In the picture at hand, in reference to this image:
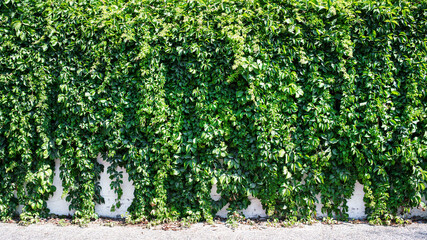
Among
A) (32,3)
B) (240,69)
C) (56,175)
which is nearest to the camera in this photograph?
(240,69)

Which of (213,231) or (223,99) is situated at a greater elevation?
(223,99)

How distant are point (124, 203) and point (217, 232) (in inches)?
53.4

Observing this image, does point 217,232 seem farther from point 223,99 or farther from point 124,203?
point 223,99

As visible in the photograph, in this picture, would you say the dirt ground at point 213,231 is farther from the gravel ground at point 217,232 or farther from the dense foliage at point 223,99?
the dense foliage at point 223,99

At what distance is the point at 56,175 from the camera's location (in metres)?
3.98

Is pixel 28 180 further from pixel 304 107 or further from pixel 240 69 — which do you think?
pixel 304 107

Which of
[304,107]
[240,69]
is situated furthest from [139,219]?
[304,107]

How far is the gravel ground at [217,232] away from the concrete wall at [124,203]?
209 millimetres

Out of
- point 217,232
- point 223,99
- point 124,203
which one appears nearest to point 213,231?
point 217,232

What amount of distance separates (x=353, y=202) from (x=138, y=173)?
2.88 metres

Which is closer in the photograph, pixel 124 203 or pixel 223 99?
pixel 223 99

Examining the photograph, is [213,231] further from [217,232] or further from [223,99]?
[223,99]

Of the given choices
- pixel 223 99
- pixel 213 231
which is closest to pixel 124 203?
pixel 213 231

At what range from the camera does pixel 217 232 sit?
3482 mm
